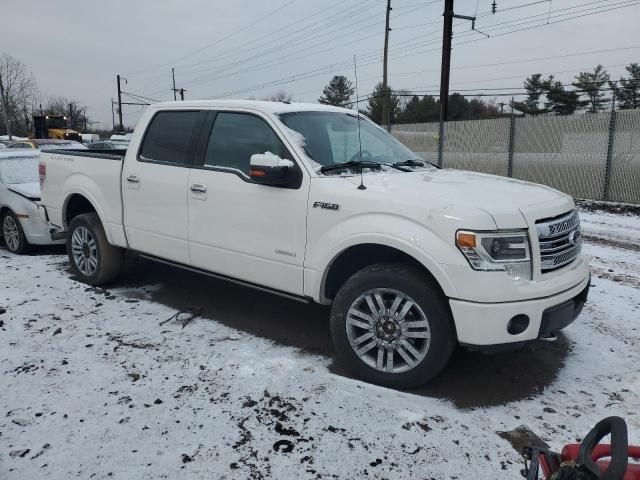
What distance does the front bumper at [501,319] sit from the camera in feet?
10.3

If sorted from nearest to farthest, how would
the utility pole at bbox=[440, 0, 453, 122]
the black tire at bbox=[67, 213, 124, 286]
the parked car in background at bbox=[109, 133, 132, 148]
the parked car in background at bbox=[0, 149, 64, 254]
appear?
the black tire at bbox=[67, 213, 124, 286]
the parked car in background at bbox=[0, 149, 64, 254]
the parked car in background at bbox=[109, 133, 132, 148]
the utility pole at bbox=[440, 0, 453, 122]

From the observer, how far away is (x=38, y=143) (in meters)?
21.8

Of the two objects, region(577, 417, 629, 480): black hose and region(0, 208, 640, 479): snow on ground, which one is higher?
region(577, 417, 629, 480): black hose

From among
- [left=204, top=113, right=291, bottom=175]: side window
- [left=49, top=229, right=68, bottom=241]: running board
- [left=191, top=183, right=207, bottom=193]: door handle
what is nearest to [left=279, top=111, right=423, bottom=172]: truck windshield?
[left=204, top=113, right=291, bottom=175]: side window

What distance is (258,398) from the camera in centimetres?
336

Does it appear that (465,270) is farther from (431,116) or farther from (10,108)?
(10,108)

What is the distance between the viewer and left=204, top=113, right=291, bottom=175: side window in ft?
13.6

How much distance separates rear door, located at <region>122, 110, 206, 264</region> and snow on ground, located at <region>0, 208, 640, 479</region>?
669 millimetres

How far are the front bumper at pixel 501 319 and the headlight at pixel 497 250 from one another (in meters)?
0.20

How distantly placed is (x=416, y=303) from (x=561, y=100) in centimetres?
5288

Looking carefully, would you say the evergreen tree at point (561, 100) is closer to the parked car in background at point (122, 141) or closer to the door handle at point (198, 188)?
the parked car in background at point (122, 141)

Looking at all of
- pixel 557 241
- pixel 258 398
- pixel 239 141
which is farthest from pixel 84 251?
pixel 557 241

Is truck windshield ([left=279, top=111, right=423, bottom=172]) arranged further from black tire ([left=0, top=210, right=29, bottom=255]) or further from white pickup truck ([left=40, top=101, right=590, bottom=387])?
black tire ([left=0, top=210, right=29, bottom=255])

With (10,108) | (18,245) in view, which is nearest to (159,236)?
(18,245)
